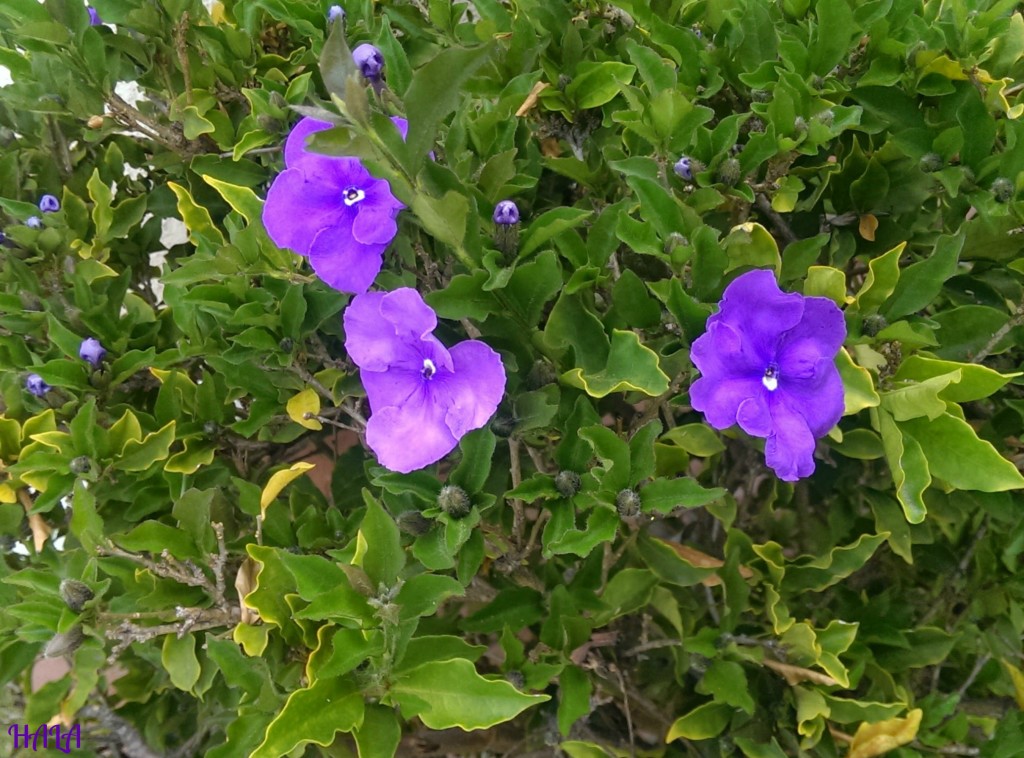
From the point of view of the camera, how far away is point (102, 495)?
1060 millimetres

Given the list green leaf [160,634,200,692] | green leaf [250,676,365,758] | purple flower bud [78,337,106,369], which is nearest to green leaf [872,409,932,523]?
green leaf [250,676,365,758]

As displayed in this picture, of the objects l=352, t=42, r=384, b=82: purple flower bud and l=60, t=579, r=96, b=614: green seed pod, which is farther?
l=60, t=579, r=96, b=614: green seed pod

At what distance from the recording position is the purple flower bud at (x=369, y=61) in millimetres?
770

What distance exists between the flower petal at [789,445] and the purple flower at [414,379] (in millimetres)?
257

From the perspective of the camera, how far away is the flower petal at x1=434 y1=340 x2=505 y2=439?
0.74m

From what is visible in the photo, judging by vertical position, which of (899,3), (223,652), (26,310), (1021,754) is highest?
(899,3)

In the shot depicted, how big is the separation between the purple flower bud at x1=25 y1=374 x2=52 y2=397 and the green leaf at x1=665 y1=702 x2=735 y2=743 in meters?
0.94

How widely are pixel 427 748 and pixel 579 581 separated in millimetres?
465

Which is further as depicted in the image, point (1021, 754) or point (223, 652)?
point (1021, 754)

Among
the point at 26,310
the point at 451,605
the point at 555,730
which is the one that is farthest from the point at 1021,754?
the point at 26,310

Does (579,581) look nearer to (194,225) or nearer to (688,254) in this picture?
(688,254)

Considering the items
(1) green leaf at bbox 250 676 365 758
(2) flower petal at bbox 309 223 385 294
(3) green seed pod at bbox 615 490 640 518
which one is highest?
(2) flower petal at bbox 309 223 385 294

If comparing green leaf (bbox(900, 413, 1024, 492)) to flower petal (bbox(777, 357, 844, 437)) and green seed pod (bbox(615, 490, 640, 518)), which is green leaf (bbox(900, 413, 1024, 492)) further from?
green seed pod (bbox(615, 490, 640, 518))

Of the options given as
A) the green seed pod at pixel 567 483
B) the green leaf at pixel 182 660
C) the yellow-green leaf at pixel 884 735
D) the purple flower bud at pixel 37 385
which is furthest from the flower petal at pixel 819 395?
the purple flower bud at pixel 37 385
